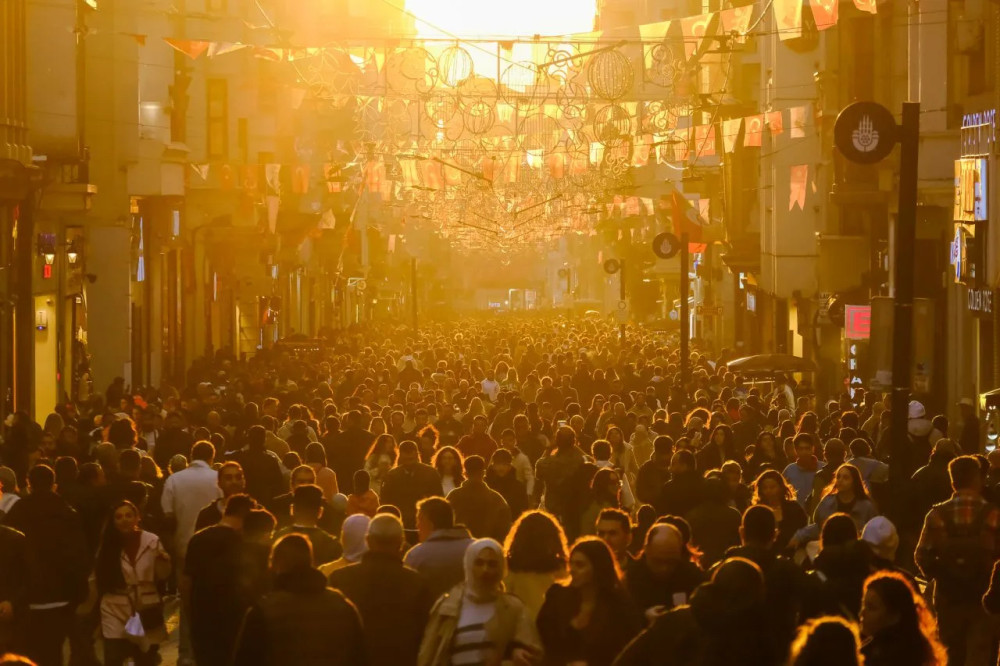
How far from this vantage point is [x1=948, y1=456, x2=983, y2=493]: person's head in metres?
12.0

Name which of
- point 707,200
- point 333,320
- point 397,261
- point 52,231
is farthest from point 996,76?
point 397,261

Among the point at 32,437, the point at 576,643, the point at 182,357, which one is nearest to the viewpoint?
the point at 576,643

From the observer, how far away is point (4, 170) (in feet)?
84.4

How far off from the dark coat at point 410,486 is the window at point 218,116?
32.3 m

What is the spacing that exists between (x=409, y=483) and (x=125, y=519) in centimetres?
319

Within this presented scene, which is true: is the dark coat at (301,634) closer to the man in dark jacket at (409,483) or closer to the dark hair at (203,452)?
the man in dark jacket at (409,483)

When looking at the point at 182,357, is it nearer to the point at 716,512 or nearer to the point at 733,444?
the point at 733,444

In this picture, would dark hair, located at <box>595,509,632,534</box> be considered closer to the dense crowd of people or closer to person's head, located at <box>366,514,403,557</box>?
the dense crowd of people

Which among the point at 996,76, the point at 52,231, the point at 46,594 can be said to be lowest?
the point at 46,594

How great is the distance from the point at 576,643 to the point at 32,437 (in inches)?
523

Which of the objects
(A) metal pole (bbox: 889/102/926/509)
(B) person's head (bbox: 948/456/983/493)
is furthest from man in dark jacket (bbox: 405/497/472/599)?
(A) metal pole (bbox: 889/102/926/509)

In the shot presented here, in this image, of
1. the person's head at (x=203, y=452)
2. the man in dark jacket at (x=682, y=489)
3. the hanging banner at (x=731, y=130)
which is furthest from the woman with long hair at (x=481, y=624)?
the hanging banner at (x=731, y=130)

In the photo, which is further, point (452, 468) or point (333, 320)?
point (333, 320)

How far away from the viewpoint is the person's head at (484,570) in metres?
8.46
